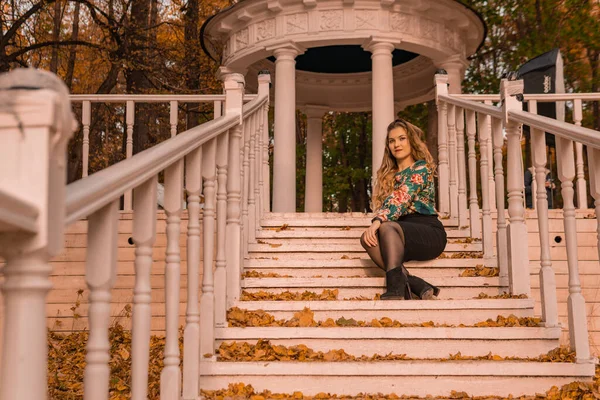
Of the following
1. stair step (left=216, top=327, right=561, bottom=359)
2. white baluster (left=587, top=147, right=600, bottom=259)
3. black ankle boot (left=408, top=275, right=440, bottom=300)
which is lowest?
stair step (left=216, top=327, right=561, bottom=359)

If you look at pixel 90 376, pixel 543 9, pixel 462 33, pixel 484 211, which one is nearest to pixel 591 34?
pixel 543 9

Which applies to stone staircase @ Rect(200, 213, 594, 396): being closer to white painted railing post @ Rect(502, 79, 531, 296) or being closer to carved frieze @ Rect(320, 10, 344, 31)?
white painted railing post @ Rect(502, 79, 531, 296)

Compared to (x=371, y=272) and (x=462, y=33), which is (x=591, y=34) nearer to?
(x=462, y=33)

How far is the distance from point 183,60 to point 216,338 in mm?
9846

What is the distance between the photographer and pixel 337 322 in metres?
3.99

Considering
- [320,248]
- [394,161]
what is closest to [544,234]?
[394,161]

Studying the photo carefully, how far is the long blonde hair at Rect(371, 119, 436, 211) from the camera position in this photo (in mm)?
5047

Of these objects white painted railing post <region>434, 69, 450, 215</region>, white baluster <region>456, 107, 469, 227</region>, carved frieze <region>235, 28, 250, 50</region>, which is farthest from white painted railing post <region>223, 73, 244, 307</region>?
carved frieze <region>235, 28, 250, 50</region>

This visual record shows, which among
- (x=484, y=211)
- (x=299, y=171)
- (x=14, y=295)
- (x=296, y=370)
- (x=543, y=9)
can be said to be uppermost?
(x=543, y=9)

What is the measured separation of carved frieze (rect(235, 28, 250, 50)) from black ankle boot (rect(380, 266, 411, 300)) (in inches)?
218

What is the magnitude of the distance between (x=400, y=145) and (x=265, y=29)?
4392 millimetres

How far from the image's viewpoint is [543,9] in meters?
13.9

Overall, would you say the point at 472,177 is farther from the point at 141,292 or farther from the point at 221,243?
the point at 141,292

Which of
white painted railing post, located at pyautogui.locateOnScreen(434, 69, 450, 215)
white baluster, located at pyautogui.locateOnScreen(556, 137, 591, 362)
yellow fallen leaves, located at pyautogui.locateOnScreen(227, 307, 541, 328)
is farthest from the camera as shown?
white painted railing post, located at pyautogui.locateOnScreen(434, 69, 450, 215)
